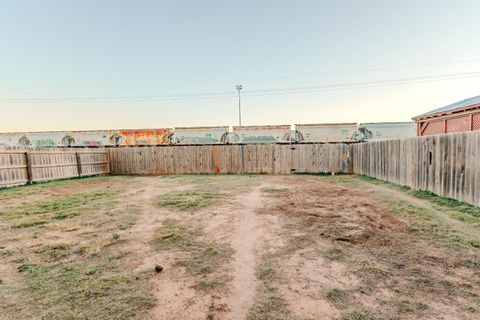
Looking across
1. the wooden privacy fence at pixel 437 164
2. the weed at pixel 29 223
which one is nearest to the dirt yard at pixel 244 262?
the weed at pixel 29 223

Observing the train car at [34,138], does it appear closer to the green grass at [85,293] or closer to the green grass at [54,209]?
the green grass at [54,209]

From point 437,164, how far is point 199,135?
620 inches

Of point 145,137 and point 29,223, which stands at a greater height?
point 145,137

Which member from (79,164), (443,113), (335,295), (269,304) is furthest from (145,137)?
(335,295)

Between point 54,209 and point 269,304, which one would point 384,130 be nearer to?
point 54,209

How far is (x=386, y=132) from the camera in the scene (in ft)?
64.8

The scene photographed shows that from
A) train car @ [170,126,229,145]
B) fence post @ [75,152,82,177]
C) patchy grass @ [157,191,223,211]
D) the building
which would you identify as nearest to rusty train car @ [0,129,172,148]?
train car @ [170,126,229,145]

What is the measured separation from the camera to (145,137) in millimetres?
21547

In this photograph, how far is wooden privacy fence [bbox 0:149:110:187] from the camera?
39.0 feet

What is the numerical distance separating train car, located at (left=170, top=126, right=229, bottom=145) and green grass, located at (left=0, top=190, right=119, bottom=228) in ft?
39.4

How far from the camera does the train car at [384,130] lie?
63.7 feet

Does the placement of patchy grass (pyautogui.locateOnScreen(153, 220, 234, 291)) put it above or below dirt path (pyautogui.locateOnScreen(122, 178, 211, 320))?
below

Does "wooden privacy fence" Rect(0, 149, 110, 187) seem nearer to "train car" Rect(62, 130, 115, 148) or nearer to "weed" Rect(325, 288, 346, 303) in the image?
"train car" Rect(62, 130, 115, 148)

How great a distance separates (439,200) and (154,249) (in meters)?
7.22
